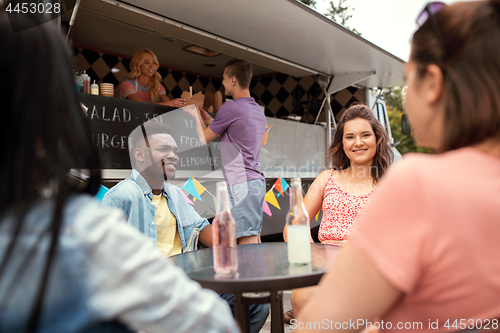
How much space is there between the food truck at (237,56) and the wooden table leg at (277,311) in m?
2.18

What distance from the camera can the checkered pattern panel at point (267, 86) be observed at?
614 cm

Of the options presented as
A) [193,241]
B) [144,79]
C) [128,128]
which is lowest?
[193,241]

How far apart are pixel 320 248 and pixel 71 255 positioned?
1.26m

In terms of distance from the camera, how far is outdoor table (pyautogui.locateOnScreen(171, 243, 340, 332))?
1.13m

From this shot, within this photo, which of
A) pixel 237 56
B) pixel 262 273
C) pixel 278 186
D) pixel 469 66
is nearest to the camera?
pixel 469 66

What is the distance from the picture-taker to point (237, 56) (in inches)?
206

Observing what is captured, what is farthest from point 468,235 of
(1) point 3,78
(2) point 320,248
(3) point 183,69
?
(3) point 183,69

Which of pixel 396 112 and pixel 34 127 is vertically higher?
pixel 396 112

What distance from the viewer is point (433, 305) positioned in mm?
670

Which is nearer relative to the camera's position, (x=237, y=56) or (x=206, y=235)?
(x=206, y=235)

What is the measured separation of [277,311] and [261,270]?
23cm

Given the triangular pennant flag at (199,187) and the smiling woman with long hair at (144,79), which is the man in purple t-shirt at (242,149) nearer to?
the triangular pennant flag at (199,187)

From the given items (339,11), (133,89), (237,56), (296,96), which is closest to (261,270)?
(133,89)

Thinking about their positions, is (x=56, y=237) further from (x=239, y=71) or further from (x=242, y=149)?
(x=239, y=71)
